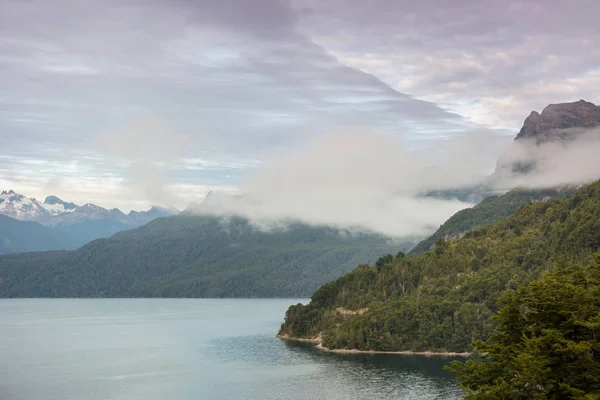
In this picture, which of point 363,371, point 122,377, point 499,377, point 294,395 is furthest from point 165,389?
point 499,377

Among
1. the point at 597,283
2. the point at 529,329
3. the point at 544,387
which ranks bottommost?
the point at 544,387

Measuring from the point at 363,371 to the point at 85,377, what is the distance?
262ft

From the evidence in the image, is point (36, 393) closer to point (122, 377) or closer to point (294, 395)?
point (122, 377)

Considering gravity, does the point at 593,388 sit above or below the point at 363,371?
above

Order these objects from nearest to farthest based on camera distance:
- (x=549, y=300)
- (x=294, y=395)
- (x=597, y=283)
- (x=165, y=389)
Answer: (x=549, y=300) → (x=597, y=283) → (x=294, y=395) → (x=165, y=389)

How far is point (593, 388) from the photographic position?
80.9 m

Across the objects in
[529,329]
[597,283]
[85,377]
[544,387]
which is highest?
[597,283]

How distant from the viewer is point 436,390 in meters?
159

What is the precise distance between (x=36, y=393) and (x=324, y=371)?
251 feet

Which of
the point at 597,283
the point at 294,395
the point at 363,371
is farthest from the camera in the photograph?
the point at 363,371

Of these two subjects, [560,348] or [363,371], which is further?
[363,371]

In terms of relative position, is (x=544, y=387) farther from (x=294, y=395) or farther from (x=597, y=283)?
(x=294, y=395)

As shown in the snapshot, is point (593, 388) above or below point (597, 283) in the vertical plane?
below

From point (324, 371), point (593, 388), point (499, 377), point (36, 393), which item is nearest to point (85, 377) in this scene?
point (36, 393)
